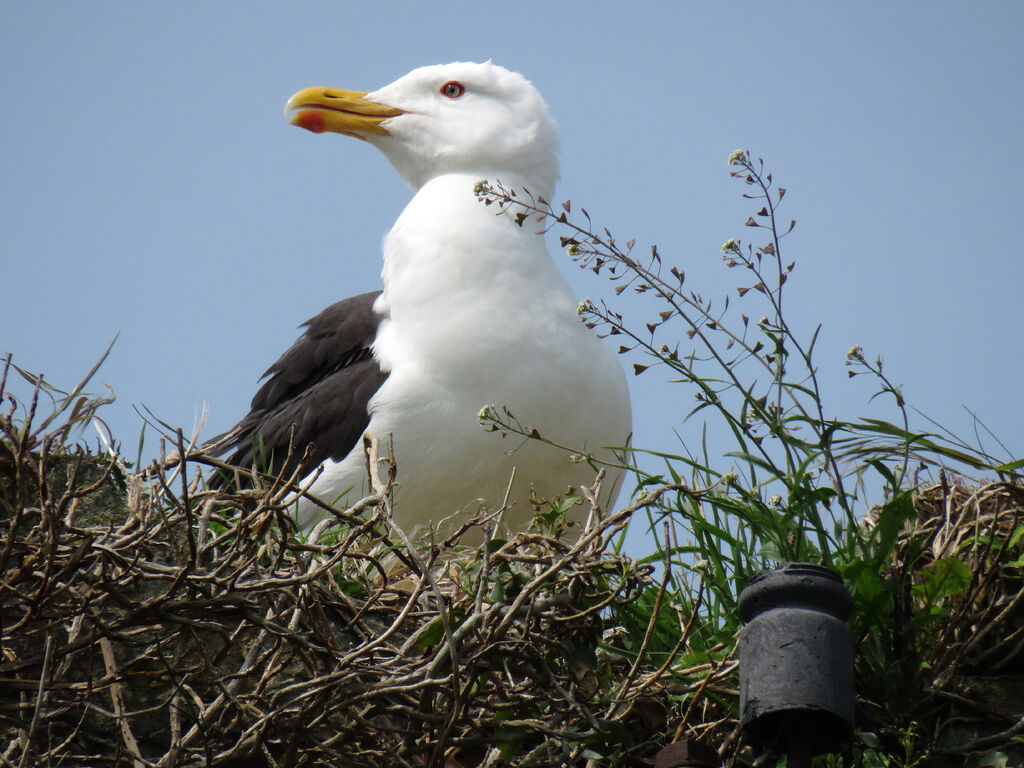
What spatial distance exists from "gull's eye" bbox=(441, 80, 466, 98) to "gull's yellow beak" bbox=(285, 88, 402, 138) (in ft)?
0.74

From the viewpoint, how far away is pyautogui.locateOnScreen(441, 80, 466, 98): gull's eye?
6.52 meters

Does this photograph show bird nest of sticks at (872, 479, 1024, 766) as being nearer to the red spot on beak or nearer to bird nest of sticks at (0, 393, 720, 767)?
bird nest of sticks at (0, 393, 720, 767)

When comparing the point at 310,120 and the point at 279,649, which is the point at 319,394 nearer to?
the point at 310,120

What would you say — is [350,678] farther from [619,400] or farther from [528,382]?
[619,400]

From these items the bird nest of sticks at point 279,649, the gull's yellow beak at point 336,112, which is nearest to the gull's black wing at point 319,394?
the gull's yellow beak at point 336,112

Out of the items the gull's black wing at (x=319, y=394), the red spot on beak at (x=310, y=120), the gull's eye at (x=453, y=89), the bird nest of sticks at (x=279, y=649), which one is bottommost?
the bird nest of sticks at (x=279, y=649)

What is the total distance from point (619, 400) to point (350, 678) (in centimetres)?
251

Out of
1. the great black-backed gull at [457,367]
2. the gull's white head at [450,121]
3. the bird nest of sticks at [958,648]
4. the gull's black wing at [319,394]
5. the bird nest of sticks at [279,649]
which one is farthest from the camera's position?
the gull's white head at [450,121]

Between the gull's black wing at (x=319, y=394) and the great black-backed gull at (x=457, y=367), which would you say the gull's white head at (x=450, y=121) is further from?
the gull's black wing at (x=319, y=394)

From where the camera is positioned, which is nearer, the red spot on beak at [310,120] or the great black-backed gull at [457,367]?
the great black-backed gull at [457,367]

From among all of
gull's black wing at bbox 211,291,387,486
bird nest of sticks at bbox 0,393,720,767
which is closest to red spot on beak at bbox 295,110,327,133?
gull's black wing at bbox 211,291,387,486

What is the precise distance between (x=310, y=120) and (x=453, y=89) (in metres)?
0.66

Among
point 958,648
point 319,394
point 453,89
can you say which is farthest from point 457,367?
point 958,648

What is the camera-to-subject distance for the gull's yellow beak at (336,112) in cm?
646
